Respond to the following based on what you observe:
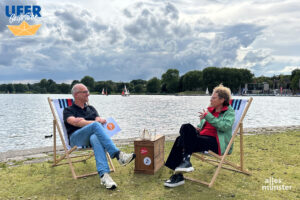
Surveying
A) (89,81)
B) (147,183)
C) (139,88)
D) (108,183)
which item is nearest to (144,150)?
(147,183)

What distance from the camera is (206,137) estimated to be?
4062mm

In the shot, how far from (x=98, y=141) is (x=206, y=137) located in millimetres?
1711

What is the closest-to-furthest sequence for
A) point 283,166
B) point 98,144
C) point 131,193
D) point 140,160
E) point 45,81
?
point 131,193
point 98,144
point 140,160
point 283,166
point 45,81

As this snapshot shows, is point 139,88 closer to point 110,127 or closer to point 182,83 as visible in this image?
point 182,83

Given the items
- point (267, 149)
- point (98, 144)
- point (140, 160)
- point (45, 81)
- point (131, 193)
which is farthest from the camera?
point (45, 81)

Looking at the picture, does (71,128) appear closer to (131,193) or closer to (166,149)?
(131,193)

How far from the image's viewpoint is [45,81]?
13300cm

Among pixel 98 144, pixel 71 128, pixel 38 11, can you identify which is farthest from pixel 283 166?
pixel 38 11

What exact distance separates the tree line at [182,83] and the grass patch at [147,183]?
88875 mm

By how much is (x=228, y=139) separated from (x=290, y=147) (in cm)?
291

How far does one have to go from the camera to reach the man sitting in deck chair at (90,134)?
391 cm

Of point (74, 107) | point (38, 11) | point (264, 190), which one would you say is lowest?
point (264, 190)

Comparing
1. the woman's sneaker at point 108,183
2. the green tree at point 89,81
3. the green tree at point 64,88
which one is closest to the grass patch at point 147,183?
the woman's sneaker at point 108,183

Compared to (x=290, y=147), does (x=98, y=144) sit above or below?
above
